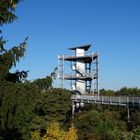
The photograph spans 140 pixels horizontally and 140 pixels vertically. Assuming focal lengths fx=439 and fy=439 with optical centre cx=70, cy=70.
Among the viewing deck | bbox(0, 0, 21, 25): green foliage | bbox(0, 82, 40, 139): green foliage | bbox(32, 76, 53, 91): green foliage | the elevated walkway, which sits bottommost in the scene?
bbox(0, 82, 40, 139): green foliage

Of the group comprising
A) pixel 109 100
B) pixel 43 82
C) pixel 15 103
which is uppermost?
pixel 109 100

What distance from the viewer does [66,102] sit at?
63312 mm

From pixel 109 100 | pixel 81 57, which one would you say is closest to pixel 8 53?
pixel 109 100

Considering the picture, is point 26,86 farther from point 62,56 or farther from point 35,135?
point 62,56

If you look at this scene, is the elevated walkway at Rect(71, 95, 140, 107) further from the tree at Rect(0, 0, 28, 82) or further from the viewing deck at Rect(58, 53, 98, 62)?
the tree at Rect(0, 0, 28, 82)

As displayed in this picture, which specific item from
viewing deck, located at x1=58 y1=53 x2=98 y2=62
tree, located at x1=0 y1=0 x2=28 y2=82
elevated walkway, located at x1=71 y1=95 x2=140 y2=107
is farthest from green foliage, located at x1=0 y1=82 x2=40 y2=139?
viewing deck, located at x1=58 y1=53 x2=98 y2=62

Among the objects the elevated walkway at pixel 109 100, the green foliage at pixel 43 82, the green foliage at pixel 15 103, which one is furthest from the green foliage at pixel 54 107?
the green foliage at pixel 15 103

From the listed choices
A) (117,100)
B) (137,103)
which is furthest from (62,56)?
(137,103)

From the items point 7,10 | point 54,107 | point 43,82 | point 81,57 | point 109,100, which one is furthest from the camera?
point 81,57

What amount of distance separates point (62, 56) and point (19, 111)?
54.6 m

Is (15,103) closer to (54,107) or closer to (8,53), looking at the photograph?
(8,53)

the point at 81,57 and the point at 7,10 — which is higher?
the point at 81,57

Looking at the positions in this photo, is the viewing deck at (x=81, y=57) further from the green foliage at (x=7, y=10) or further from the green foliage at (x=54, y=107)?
the green foliage at (x=7, y=10)

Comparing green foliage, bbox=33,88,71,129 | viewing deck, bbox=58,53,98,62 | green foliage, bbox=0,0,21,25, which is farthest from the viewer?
viewing deck, bbox=58,53,98,62
